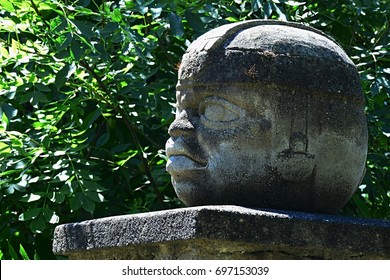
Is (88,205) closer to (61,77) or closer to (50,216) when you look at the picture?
(50,216)

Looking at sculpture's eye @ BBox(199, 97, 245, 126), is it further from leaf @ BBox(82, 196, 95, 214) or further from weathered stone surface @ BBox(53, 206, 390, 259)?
leaf @ BBox(82, 196, 95, 214)

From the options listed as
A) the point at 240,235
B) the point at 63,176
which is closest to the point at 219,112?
the point at 240,235

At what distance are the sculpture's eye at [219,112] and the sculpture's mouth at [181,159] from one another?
0.14m

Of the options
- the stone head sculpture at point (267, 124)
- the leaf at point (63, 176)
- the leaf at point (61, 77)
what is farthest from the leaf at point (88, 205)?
the stone head sculpture at point (267, 124)

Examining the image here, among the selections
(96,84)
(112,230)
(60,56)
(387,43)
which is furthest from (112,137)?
(112,230)

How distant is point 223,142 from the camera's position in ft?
12.4

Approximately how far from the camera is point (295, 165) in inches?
148

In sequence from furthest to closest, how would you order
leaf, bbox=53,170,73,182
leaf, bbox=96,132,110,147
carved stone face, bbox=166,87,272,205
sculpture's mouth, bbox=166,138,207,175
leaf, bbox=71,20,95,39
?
leaf, bbox=96,132,110,147 → leaf, bbox=53,170,73,182 → leaf, bbox=71,20,95,39 → sculpture's mouth, bbox=166,138,207,175 → carved stone face, bbox=166,87,272,205

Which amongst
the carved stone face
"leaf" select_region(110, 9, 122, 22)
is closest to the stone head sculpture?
the carved stone face

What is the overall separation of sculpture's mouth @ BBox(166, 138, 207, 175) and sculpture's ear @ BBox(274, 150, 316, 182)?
0.31m

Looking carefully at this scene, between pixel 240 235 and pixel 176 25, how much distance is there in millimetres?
1897

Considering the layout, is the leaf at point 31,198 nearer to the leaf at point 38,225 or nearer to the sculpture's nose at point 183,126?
the leaf at point 38,225

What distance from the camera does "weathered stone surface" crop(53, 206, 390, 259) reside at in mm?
3389
